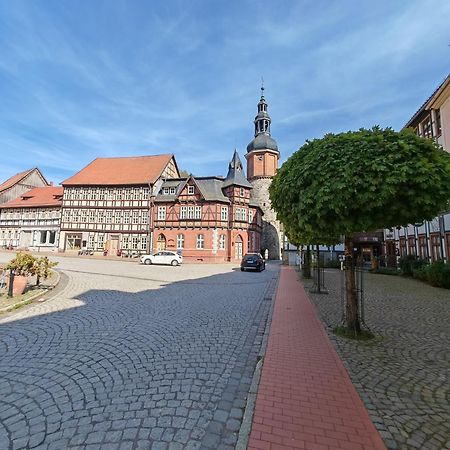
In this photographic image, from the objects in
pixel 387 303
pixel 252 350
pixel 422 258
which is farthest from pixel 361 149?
pixel 422 258

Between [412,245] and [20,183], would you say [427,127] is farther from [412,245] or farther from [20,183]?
[20,183]

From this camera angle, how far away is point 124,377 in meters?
3.87

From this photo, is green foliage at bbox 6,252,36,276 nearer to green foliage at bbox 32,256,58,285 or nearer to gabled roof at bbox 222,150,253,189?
green foliage at bbox 32,256,58,285

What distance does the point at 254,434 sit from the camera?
275 centimetres

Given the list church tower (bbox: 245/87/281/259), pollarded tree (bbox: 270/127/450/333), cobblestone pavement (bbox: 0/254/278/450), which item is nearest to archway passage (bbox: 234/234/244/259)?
church tower (bbox: 245/87/281/259)

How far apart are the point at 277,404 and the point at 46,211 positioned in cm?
4766

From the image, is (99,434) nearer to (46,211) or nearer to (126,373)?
(126,373)

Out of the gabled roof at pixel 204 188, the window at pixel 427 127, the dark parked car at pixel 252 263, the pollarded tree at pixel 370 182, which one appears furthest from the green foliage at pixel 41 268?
the gabled roof at pixel 204 188

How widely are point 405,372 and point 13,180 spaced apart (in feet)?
203

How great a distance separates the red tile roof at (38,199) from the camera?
140 ft

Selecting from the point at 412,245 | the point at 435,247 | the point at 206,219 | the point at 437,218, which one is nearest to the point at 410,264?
the point at 435,247

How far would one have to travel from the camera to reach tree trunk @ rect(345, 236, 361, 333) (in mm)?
5984

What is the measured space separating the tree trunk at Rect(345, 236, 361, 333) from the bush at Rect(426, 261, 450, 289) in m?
10.4

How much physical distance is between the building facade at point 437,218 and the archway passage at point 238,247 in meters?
18.8
